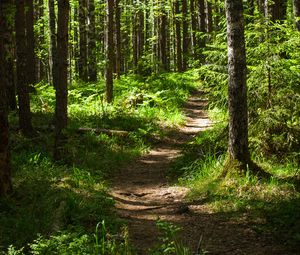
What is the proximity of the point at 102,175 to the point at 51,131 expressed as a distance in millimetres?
3579

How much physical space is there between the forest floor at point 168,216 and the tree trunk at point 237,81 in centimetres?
129

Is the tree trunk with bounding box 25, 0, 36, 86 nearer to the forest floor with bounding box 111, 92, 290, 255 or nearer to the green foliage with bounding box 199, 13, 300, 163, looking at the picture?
the forest floor with bounding box 111, 92, 290, 255

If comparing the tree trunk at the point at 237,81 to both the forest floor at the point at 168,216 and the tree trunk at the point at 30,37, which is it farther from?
the tree trunk at the point at 30,37

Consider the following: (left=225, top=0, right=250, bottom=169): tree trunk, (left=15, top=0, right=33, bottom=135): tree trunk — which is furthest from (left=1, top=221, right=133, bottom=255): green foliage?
(left=15, top=0, right=33, bottom=135): tree trunk

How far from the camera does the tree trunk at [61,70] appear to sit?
32.7 feet

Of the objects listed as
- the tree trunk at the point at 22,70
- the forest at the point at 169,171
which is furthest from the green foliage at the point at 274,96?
the tree trunk at the point at 22,70

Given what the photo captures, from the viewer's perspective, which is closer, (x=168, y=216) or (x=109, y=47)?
(x=168, y=216)

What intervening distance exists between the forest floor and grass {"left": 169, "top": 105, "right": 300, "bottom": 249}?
0.16 m

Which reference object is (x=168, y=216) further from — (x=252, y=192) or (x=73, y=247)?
(x=73, y=247)

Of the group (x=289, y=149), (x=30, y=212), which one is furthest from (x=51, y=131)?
(x=289, y=149)

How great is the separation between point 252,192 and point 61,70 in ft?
17.6

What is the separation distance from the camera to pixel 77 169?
9.51 metres

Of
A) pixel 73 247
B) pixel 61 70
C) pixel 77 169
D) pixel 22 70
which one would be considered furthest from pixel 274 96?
pixel 22 70

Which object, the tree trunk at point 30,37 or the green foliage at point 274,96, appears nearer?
the green foliage at point 274,96
